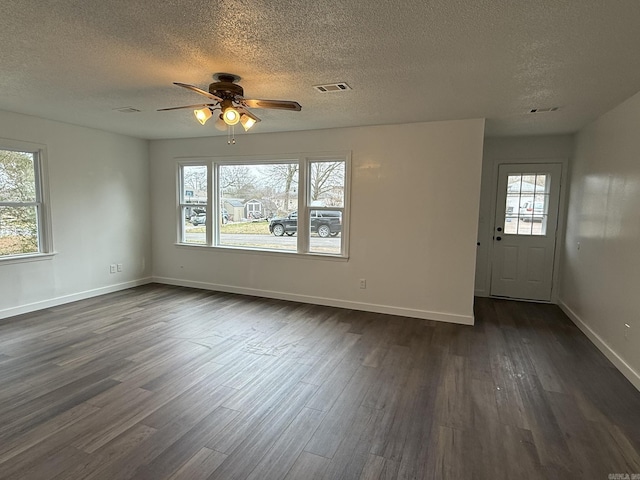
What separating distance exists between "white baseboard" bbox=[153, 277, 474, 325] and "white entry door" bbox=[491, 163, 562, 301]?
1763 millimetres

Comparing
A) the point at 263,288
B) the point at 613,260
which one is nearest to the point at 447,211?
the point at 613,260

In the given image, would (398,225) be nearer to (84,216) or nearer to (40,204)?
(84,216)

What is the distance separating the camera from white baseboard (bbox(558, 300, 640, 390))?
2989 mm

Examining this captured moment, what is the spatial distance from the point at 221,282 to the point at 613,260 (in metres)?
5.21

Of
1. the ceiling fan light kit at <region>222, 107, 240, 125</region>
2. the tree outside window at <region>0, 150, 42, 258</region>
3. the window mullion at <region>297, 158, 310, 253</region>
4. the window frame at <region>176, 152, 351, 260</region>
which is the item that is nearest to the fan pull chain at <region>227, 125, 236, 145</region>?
the window frame at <region>176, 152, 351, 260</region>

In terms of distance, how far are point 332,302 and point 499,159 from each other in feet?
11.2

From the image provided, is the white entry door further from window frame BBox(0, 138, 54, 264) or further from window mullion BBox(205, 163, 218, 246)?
window frame BBox(0, 138, 54, 264)

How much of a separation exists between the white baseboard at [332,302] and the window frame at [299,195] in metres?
0.64

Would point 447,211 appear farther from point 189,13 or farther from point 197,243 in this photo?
point 197,243

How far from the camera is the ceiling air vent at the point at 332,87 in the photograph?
309 cm

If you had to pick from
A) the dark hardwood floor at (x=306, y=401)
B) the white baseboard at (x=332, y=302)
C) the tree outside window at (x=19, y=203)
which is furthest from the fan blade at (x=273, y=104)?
the tree outside window at (x=19, y=203)

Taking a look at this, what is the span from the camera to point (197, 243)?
619 centimetres

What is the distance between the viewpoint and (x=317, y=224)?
17.4 feet

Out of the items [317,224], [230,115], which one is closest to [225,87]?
[230,115]
